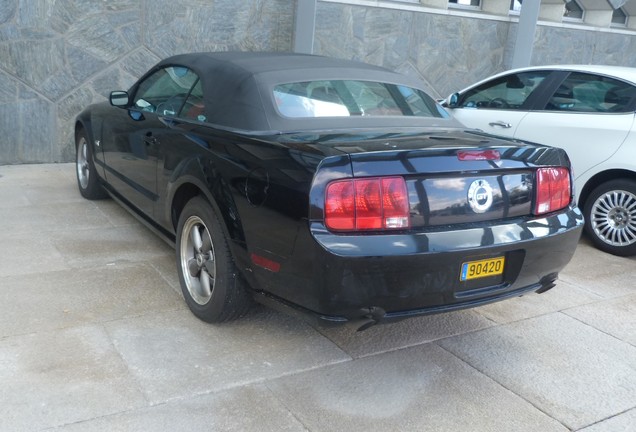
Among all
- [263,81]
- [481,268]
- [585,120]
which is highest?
[263,81]

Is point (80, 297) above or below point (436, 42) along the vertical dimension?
below

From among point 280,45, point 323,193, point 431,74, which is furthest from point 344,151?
point 431,74

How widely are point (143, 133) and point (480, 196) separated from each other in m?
2.61

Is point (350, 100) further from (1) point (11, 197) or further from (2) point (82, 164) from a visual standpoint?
(1) point (11, 197)

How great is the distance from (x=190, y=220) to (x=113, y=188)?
1917 mm

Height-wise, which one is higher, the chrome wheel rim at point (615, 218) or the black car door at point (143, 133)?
the black car door at point (143, 133)

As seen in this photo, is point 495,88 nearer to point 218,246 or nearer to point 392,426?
point 218,246

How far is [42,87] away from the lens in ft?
25.8

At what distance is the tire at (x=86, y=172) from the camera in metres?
6.14

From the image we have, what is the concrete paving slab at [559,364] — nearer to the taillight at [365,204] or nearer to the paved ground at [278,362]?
the paved ground at [278,362]

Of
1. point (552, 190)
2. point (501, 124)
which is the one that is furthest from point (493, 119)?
point (552, 190)

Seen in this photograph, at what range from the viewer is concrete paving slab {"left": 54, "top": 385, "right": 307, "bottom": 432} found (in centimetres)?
277

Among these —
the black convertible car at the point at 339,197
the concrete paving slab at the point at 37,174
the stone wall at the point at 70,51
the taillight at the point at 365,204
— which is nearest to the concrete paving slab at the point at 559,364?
the black convertible car at the point at 339,197

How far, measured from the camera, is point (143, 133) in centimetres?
462
